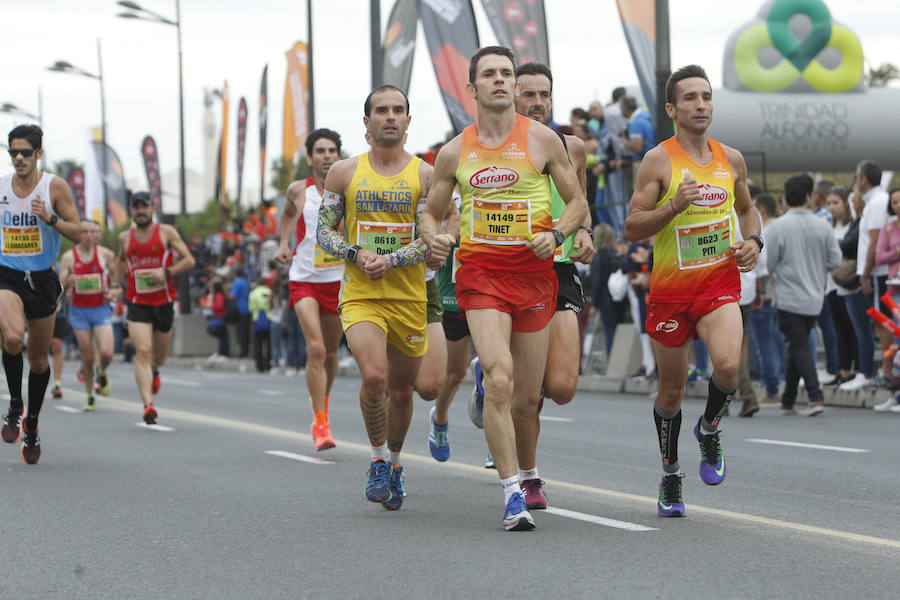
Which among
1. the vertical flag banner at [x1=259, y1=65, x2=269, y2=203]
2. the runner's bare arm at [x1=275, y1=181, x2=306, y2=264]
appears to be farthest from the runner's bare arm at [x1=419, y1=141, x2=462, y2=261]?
the vertical flag banner at [x1=259, y1=65, x2=269, y2=203]

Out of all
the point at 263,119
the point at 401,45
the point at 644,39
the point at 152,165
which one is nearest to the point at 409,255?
the point at 644,39

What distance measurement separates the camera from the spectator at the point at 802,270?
13734 mm

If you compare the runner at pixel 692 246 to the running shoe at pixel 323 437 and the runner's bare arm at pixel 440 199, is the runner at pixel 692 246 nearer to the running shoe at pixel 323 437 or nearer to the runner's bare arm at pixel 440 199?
the runner's bare arm at pixel 440 199

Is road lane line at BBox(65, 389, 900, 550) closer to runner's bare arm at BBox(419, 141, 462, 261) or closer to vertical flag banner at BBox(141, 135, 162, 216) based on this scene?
runner's bare arm at BBox(419, 141, 462, 261)

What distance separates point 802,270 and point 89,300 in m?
8.00

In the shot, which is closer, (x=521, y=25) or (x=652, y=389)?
(x=652, y=389)

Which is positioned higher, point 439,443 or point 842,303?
point 842,303

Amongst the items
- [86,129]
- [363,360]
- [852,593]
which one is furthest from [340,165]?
[86,129]

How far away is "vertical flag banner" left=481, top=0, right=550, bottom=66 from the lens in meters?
20.1

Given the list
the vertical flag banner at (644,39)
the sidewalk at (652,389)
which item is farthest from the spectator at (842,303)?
the vertical flag banner at (644,39)

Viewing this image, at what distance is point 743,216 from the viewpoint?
7.20 m

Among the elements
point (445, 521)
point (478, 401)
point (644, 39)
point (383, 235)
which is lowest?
point (445, 521)

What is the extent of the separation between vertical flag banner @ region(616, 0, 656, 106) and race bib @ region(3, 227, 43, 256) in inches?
358

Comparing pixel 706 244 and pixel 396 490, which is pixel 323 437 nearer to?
pixel 396 490
